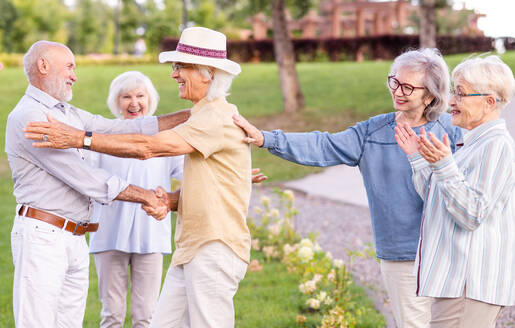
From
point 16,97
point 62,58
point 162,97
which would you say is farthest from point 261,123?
point 62,58

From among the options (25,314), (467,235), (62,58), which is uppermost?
(62,58)

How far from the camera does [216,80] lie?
3.38 metres

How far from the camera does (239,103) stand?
20.4m

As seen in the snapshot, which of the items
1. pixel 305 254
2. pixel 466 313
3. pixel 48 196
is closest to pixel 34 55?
pixel 48 196

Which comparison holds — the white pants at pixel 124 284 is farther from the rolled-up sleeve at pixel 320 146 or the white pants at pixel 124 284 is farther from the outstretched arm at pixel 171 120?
the rolled-up sleeve at pixel 320 146

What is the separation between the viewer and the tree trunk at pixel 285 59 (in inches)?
703

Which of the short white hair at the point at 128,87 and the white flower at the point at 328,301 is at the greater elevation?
the short white hair at the point at 128,87

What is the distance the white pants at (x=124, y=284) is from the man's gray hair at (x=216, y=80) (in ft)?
5.39

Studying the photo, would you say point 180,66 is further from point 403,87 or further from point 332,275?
point 332,275

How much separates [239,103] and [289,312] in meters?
15.1

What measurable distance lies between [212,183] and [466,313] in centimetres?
131

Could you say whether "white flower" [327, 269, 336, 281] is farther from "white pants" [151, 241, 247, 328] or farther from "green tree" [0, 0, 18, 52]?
"green tree" [0, 0, 18, 52]

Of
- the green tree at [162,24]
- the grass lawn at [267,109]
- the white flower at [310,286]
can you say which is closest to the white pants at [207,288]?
the grass lawn at [267,109]

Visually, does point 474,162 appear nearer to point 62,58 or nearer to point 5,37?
point 62,58
